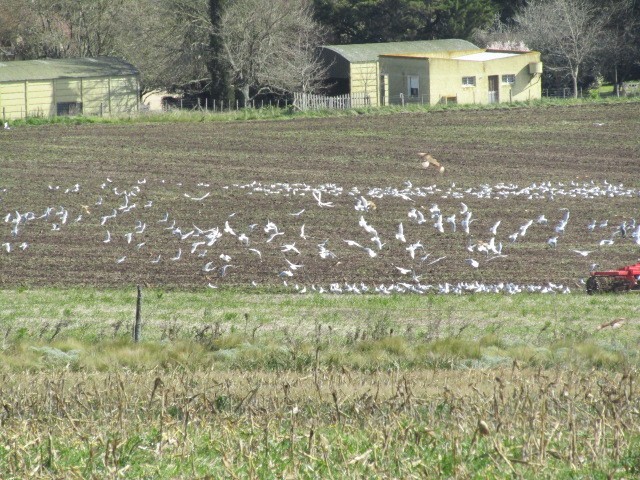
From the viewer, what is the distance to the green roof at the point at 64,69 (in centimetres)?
5403

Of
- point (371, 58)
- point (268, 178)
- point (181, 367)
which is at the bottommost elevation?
point (181, 367)

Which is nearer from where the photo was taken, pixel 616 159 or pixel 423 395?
pixel 423 395

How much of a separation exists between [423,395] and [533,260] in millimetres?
11593

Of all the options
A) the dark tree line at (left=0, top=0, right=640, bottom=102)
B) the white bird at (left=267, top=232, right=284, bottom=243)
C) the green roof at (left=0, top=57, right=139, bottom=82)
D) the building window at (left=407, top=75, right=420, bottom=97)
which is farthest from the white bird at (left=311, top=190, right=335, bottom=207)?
the green roof at (left=0, top=57, right=139, bottom=82)

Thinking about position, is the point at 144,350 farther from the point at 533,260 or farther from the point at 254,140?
the point at 254,140

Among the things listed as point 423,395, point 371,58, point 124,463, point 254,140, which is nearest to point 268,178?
point 254,140

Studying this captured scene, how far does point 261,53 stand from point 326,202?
31582mm

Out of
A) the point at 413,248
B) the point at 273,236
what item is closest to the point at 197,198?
the point at 273,236

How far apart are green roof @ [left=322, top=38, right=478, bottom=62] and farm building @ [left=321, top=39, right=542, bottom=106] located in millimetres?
56

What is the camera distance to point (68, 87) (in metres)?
55.7

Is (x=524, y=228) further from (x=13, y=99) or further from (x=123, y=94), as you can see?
(x=123, y=94)

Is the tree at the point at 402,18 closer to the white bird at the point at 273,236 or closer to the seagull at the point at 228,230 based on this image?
the seagull at the point at 228,230

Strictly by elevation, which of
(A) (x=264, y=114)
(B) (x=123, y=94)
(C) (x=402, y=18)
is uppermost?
(C) (x=402, y=18)

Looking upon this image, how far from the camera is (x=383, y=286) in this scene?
1878 cm
